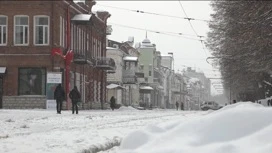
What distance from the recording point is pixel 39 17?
45188 millimetres

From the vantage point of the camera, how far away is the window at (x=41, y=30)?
44812 mm

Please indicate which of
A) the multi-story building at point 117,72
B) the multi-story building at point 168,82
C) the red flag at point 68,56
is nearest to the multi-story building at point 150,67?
the multi-story building at point 168,82

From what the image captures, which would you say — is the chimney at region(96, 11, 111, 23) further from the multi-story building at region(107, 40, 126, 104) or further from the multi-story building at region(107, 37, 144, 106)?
the multi-story building at region(107, 40, 126, 104)

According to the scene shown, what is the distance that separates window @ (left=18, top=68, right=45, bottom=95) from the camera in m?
44.0

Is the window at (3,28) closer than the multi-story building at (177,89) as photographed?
Yes

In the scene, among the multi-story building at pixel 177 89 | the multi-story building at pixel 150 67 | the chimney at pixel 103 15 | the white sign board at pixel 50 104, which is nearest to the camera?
the white sign board at pixel 50 104

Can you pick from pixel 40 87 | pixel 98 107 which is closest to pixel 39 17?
pixel 40 87

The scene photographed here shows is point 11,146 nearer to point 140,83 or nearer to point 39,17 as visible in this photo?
point 39,17

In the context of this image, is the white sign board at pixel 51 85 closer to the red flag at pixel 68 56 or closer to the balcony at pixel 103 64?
the red flag at pixel 68 56

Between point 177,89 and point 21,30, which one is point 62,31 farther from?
point 177,89

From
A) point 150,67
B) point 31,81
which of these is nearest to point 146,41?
point 150,67

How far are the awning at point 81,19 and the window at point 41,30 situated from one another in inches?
193

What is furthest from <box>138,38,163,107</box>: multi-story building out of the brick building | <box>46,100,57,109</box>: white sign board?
<box>46,100,57,109</box>: white sign board

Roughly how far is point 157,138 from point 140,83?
8999 cm
